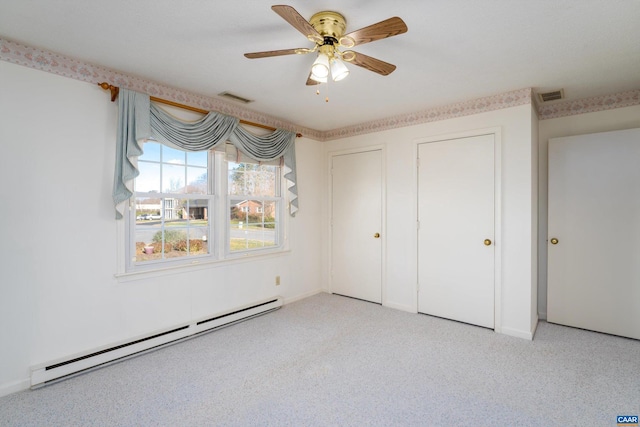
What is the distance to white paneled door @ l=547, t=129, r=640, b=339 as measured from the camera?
299 cm

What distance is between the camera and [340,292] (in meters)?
4.48

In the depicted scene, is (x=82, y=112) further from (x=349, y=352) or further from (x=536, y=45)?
(x=536, y=45)

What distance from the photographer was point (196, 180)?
3.18m

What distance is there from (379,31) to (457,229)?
8.11 feet

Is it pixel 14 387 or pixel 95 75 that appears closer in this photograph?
pixel 14 387

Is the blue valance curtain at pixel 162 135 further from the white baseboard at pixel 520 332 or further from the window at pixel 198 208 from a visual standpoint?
the white baseboard at pixel 520 332

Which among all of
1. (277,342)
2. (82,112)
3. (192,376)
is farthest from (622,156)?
(82,112)

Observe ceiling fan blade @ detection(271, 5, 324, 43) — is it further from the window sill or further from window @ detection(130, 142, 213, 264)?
the window sill

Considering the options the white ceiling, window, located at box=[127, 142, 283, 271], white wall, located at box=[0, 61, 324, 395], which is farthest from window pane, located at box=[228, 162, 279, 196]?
white wall, located at box=[0, 61, 324, 395]

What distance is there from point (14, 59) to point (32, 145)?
1.95 feet

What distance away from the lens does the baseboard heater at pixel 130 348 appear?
2232mm

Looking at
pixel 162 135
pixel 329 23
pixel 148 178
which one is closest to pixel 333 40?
pixel 329 23

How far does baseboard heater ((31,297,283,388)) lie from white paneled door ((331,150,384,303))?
1.37 m

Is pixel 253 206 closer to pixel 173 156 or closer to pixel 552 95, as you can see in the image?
→ pixel 173 156
